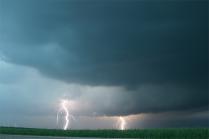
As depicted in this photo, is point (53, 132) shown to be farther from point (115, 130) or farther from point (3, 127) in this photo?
point (3, 127)

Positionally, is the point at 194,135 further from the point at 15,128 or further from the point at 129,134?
the point at 15,128

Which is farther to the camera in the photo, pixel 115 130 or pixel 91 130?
pixel 91 130

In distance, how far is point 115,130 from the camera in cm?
6322

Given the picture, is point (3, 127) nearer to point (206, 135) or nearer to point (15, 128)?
point (15, 128)

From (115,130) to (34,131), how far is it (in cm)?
1872

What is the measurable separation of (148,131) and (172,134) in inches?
181

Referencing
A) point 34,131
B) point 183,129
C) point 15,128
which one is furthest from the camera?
point 15,128

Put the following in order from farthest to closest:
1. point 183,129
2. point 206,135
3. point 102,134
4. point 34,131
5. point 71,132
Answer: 1. point 34,131
2. point 71,132
3. point 102,134
4. point 183,129
5. point 206,135

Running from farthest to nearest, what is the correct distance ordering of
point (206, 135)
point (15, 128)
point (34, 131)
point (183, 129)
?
point (15, 128) < point (34, 131) < point (183, 129) < point (206, 135)

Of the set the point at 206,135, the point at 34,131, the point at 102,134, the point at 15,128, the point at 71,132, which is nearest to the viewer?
the point at 206,135

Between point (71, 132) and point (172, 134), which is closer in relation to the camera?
point (172, 134)

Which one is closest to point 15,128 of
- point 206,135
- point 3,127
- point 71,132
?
point 3,127

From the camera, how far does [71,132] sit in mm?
69875

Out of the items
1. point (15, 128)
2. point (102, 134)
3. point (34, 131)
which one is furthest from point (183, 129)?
point (15, 128)
